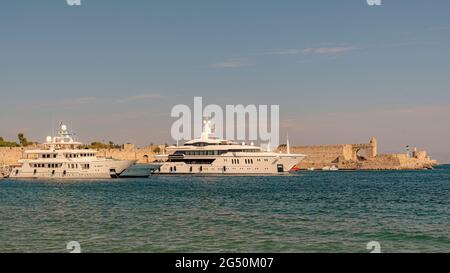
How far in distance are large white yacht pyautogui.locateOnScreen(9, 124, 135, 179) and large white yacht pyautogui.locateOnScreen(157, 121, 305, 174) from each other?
13784mm

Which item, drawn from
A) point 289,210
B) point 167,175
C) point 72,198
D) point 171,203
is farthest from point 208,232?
point 167,175

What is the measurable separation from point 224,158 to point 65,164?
2151 cm

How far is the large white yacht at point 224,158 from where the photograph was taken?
7706cm

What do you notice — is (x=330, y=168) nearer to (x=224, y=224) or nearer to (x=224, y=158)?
(x=224, y=158)

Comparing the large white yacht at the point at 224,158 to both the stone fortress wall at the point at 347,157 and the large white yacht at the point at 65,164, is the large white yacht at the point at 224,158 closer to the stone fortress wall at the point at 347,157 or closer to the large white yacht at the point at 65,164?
the large white yacht at the point at 65,164

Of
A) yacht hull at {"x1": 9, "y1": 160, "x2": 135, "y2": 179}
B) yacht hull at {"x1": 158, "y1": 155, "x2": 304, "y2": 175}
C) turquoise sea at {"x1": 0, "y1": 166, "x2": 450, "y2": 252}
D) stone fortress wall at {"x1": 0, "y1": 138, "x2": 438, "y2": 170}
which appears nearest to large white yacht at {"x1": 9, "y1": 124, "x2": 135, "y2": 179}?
yacht hull at {"x1": 9, "y1": 160, "x2": 135, "y2": 179}

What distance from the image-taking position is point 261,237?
2098cm

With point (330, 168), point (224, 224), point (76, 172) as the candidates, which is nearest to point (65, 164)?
point (76, 172)

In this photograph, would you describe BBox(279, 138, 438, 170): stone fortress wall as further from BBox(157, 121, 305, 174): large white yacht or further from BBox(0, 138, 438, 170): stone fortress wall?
BBox(157, 121, 305, 174): large white yacht

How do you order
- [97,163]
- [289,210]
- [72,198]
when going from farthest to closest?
[97,163] < [72,198] < [289,210]

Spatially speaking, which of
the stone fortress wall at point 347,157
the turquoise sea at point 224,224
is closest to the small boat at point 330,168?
the stone fortress wall at point 347,157

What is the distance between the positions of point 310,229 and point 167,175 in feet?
198

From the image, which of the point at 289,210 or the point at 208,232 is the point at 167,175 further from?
the point at 208,232

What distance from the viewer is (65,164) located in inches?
2598
